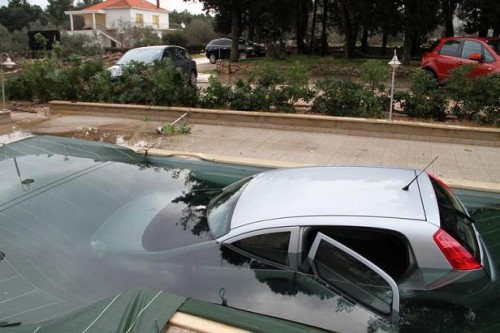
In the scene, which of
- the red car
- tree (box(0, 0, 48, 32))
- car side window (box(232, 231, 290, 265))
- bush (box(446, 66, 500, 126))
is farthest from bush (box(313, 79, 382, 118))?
tree (box(0, 0, 48, 32))

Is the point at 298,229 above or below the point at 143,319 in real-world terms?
above

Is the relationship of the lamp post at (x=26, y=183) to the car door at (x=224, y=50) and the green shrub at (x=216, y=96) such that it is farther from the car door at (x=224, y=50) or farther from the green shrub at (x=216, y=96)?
the car door at (x=224, y=50)

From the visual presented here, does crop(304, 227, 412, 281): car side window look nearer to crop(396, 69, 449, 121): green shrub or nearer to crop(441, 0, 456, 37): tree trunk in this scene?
crop(396, 69, 449, 121): green shrub

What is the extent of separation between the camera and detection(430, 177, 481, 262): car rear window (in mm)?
2699

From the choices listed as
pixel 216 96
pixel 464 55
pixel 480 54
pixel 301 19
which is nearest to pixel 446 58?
pixel 464 55

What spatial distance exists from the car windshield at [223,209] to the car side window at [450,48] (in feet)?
35.6

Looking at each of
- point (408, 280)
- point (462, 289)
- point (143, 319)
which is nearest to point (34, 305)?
point (143, 319)

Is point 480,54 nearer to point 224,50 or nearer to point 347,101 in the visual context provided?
point 347,101

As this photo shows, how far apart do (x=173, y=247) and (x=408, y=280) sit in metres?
1.41

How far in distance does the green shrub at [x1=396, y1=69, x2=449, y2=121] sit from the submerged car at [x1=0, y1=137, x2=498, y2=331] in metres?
6.88

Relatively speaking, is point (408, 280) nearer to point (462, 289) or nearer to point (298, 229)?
point (462, 289)

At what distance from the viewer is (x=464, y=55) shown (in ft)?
39.4

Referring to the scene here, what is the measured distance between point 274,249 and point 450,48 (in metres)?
11.8

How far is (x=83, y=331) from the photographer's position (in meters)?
2.11
